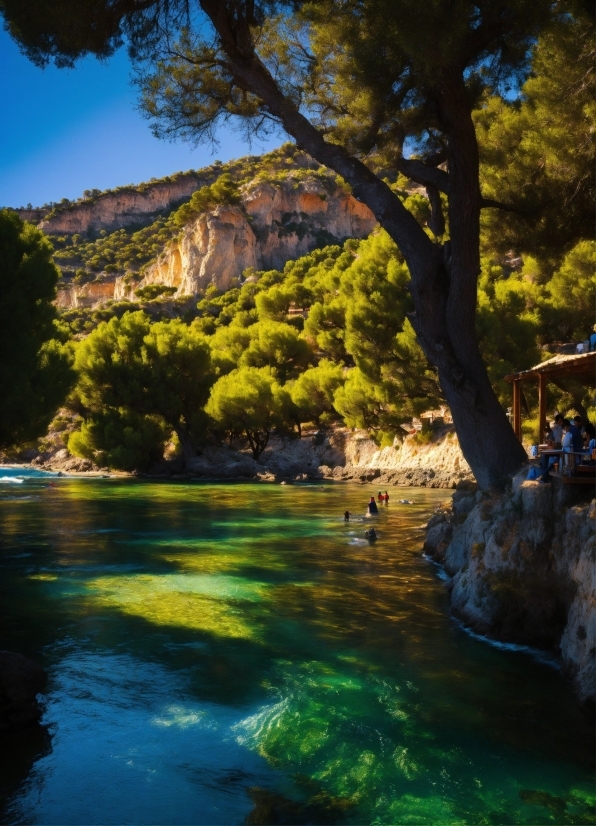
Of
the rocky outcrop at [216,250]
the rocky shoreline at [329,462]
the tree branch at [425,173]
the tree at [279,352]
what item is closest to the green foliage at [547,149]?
the tree branch at [425,173]

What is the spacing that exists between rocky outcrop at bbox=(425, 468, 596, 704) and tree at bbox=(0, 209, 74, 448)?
11.0 m

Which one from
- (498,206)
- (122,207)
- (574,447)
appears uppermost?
(122,207)

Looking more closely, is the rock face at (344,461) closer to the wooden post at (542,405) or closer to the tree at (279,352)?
the tree at (279,352)

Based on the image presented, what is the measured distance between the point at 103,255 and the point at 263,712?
114m

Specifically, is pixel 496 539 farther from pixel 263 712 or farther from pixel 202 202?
pixel 202 202

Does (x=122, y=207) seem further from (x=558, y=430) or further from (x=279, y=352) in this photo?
(x=558, y=430)

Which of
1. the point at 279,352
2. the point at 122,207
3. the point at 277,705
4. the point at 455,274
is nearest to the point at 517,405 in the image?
the point at 455,274

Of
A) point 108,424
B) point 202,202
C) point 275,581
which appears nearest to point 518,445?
Result: point 275,581

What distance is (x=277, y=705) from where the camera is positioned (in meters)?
7.93

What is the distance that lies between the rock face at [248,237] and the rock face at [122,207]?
30.0 m

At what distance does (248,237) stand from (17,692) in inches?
3330

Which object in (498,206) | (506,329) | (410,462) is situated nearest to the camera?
(498,206)

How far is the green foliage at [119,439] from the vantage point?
4031 cm

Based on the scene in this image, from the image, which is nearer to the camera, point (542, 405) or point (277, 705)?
point (277, 705)
